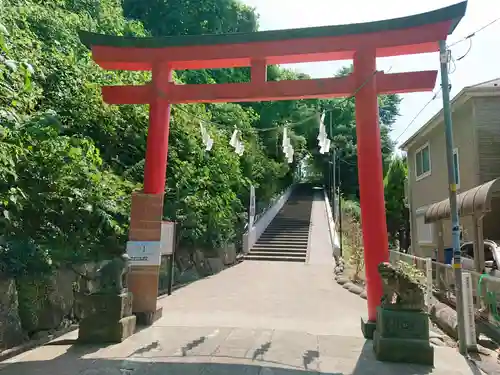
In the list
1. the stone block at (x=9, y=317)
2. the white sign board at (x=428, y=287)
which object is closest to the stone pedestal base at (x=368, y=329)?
the white sign board at (x=428, y=287)

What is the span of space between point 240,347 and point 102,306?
2098 mm

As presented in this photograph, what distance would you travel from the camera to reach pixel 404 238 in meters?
32.2

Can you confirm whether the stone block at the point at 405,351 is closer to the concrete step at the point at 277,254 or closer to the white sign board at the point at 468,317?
the white sign board at the point at 468,317

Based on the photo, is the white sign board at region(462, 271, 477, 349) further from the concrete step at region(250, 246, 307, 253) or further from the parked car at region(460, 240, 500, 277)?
the concrete step at region(250, 246, 307, 253)

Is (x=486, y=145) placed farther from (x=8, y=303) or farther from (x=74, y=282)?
(x=8, y=303)

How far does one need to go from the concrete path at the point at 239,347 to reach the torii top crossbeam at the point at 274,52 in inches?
155

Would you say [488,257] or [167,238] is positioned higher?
[167,238]

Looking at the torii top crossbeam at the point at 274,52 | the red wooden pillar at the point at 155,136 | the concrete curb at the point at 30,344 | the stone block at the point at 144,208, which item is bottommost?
the concrete curb at the point at 30,344

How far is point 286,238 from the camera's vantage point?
21.0 m

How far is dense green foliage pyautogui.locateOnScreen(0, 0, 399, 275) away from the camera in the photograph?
5.95 m

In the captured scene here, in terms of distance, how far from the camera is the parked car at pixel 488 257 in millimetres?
8573

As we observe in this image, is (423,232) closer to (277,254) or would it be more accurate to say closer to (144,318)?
(277,254)

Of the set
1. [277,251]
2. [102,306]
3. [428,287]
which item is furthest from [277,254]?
[102,306]

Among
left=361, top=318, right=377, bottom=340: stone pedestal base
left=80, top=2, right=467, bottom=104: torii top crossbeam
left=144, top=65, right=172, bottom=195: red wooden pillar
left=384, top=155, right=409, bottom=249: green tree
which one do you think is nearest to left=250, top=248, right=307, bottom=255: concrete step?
left=361, top=318, right=377, bottom=340: stone pedestal base
